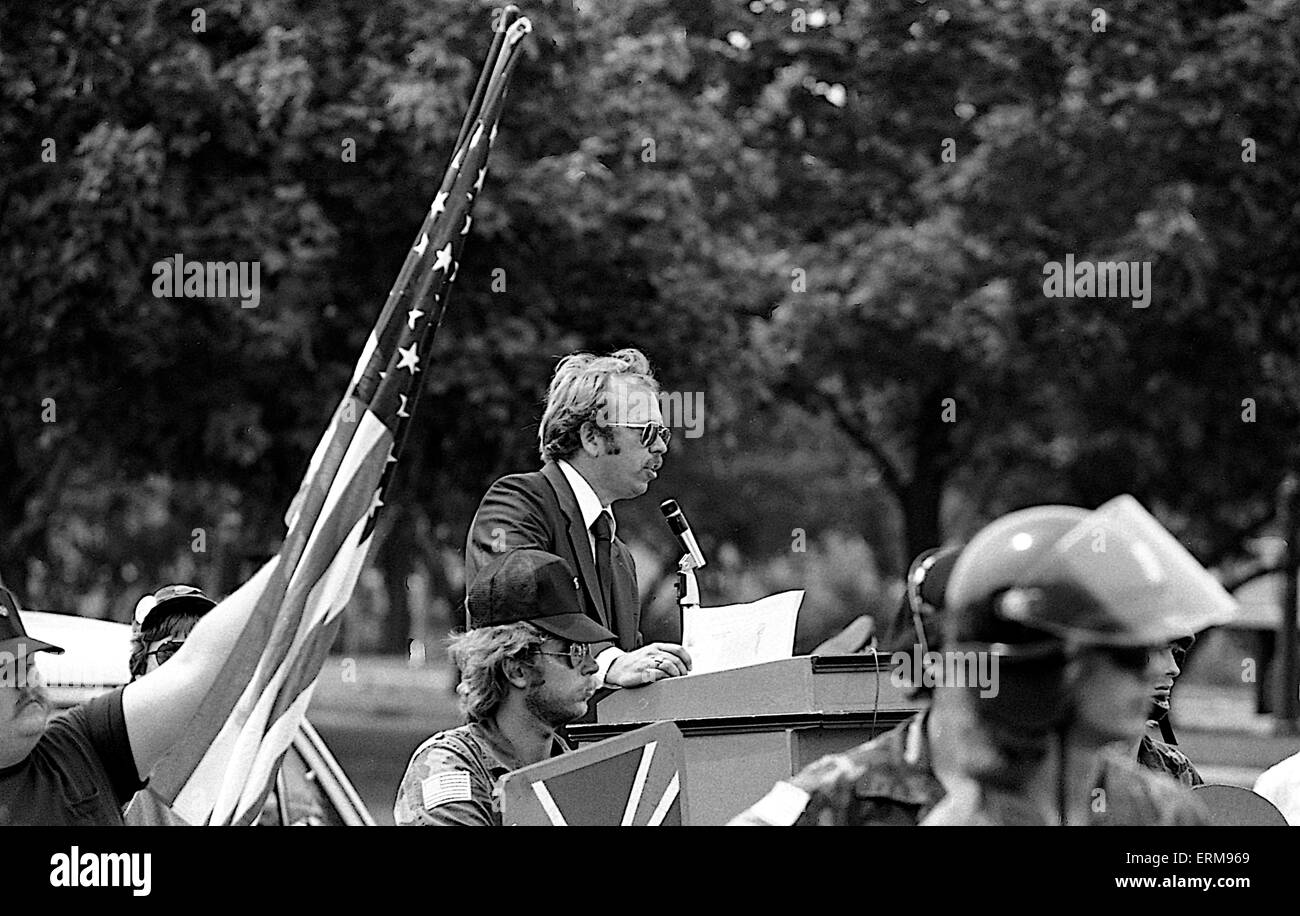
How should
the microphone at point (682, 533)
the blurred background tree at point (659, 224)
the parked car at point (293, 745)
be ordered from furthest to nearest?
the blurred background tree at point (659, 224) → the parked car at point (293, 745) → the microphone at point (682, 533)

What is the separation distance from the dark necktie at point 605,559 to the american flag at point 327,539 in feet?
2.16

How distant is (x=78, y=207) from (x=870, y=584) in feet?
95.9

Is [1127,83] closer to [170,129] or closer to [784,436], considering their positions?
[170,129]

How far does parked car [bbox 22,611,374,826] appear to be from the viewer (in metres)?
5.46

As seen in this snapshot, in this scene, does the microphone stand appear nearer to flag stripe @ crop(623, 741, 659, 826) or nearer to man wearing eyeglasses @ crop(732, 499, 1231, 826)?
flag stripe @ crop(623, 741, 659, 826)

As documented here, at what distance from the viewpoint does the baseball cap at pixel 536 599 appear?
Result: 360 centimetres

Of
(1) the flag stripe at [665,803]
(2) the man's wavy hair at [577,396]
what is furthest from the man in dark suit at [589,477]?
(1) the flag stripe at [665,803]

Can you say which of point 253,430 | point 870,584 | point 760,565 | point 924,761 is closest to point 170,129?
point 253,430

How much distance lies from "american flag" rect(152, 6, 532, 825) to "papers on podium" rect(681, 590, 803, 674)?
687mm

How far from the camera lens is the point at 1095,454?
15578 mm

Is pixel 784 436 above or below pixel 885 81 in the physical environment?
below

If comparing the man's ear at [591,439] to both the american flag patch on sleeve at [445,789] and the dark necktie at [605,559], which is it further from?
the american flag patch on sleeve at [445,789]

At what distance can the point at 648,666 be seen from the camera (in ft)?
12.0

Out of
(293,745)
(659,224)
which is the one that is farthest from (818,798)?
(659,224)
